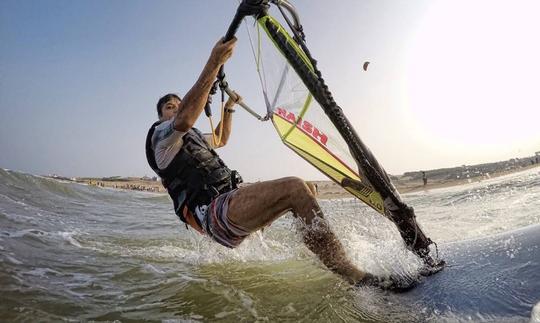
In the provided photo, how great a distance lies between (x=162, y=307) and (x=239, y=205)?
3.35ft

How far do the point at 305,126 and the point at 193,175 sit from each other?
1205 millimetres

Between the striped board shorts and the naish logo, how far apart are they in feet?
3.48

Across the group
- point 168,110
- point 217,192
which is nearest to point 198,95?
point 217,192

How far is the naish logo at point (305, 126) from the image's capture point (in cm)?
371

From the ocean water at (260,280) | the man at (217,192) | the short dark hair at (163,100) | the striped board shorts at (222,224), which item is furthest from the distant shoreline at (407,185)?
the striped board shorts at (222,224)

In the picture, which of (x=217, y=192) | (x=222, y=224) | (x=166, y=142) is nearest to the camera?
(x=222, y=224)

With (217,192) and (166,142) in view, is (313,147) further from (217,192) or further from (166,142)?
(166,142)

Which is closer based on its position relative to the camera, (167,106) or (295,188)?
(295,188)

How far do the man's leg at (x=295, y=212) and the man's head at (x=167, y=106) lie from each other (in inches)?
53.7

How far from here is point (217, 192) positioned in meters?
3.49

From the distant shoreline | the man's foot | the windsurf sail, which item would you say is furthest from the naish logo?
the distant shoreline

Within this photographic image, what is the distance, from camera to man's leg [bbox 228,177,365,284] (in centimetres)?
293

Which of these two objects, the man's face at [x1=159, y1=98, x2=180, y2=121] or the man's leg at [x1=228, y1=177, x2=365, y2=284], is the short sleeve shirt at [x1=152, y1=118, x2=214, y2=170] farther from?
the man's leg at [x1=228, y1=177, x2=365, y2=284]

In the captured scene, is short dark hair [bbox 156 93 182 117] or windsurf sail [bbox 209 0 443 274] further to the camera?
short dark hair [bbox 156 93 182 117]
